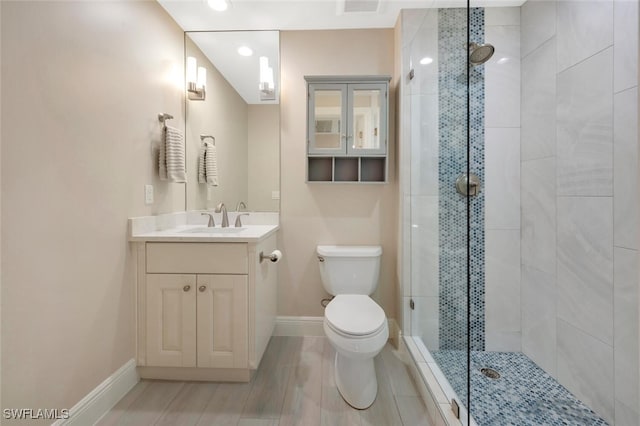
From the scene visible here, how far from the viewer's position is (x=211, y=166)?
2.13 metres

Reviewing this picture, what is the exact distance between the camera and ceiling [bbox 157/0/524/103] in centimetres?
179

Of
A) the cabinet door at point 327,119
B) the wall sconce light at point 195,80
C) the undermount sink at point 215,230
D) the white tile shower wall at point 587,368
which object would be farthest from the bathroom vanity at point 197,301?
the white tile shower wall at point 587,368

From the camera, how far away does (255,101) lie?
2098 millimetres

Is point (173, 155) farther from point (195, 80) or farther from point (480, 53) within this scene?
point (480, 53)

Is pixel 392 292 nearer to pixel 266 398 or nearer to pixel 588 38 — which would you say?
pixel 266 398

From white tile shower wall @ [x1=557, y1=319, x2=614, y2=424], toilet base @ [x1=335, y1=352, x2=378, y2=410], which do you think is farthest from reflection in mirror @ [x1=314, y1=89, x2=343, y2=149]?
white tile shower wall @ [x1=557, y1=319, x2=614, y2=424]

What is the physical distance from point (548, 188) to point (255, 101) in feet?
6.60

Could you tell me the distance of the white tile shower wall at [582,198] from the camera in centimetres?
119

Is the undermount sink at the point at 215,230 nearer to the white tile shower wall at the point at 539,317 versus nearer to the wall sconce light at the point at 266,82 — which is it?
the wall sconce light at the point at 266,82

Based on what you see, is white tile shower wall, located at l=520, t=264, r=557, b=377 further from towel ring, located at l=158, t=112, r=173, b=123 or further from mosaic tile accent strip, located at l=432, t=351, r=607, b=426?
towel ring, located at l=158, t=112, r=173, b=123

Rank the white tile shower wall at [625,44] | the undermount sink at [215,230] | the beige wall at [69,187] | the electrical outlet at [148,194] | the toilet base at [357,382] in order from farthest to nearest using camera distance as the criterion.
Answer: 1. the undermount sink at [215,230]
2. the electrical outlet at [148,194]
3. the toilet base at [357,382]
4. the white tile shower wall at [625,44]
5. the beige wall at [69,187]

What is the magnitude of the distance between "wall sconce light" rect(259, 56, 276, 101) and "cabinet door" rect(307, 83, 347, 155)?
32 centimetres

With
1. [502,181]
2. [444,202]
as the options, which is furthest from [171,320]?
[502,181]

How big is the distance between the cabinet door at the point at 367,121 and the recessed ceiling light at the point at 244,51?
0.84m
